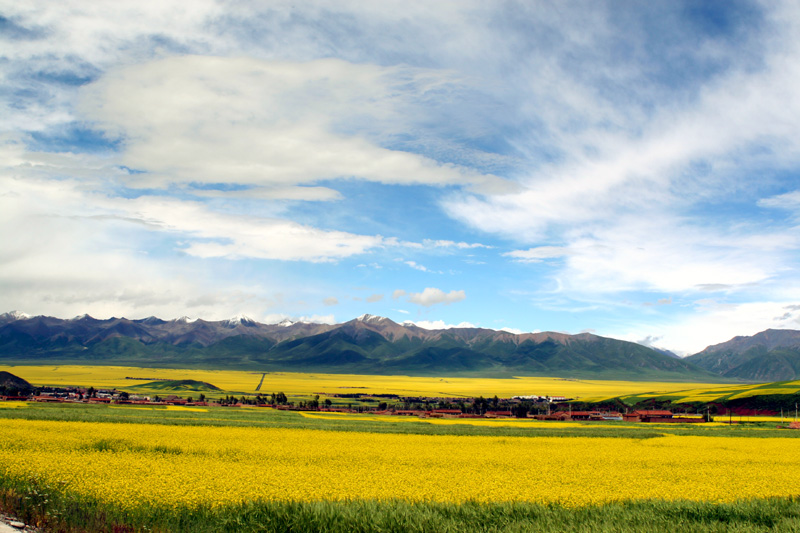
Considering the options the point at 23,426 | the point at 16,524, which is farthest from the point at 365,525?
the point at 23,426

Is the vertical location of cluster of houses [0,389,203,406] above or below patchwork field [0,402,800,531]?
below

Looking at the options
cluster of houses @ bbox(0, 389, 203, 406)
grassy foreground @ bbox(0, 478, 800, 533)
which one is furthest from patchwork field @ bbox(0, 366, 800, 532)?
cluster of houses @ bbox(0, 389, 203, 406)

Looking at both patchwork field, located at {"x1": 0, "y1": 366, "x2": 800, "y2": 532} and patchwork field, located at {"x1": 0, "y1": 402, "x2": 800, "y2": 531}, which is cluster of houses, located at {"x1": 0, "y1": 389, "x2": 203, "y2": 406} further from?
patchwork field, located at {"x1": 0, "y1": 366, "x2": 800, "y2": 532}

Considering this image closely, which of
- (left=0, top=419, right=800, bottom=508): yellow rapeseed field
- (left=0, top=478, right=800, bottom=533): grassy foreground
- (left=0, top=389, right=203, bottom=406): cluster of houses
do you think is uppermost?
(left=0, top=478, right=800, bottom=533): grassy foreground

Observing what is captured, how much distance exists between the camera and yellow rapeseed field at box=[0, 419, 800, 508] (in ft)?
67.6

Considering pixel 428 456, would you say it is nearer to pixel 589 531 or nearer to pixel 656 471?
pixel 656 471

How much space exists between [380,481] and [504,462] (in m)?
10.8

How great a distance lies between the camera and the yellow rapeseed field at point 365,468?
2061 centimetres

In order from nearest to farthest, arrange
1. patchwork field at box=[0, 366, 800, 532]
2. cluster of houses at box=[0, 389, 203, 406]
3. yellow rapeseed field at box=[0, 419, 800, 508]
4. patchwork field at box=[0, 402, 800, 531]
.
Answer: patchwork field at box=[0, 366, 800, 532] < patchwork field at box=[0, 402, 800, 531] < yellow rapeseed field at box=[0, 419, 800, 508] < cluster of houses at box=[0, 389, 203, 406]

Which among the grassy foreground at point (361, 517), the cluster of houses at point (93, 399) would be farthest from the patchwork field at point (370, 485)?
the cluster of houses at point (93, 399)

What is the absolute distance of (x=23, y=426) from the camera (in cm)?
3981

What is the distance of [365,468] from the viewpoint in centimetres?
2747

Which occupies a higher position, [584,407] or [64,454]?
[64,454]

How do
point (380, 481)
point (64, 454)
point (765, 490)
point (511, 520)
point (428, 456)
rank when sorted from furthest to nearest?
point (428, 456), point (64, 454), point (765, 490), point (380, 481), point (511, 520)
